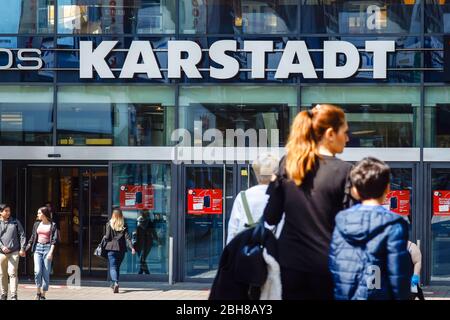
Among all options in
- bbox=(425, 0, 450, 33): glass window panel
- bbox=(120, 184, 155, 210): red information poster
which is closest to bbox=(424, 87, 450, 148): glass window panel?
bbox=(425, 0, 450, 33): glass window panel

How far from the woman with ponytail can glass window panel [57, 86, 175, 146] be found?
11437 millimetres

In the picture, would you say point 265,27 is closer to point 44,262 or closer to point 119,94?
point 119,94

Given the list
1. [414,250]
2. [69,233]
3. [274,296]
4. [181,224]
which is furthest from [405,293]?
[69,233]

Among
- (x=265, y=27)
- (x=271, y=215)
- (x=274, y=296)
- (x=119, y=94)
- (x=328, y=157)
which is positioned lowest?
(x=274, y=296)

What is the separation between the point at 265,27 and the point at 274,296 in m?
11.9

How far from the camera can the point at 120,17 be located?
16.7 m

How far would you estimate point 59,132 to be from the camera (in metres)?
16.6

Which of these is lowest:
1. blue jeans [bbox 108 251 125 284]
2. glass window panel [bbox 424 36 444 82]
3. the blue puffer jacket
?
blue jeans [bbox 108 251 125 284]

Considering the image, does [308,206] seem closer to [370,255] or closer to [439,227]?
[370,255]

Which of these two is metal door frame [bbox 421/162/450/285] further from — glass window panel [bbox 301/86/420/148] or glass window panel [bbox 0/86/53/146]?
glass window panel [bbox 0/86/53/146]

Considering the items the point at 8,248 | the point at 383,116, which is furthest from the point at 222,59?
the point at 8,248

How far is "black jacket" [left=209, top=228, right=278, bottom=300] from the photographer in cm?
514

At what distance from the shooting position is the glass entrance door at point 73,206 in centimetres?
1698

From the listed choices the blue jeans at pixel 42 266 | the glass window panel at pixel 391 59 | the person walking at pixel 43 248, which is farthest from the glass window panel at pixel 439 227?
the blue jeans at pixel 42 266
